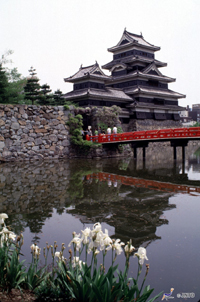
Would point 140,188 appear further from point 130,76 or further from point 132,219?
point 130,76

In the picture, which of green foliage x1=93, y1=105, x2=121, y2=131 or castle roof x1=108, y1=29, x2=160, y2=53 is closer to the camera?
green foliage x1=93, y1=105, x2=121, y2=131

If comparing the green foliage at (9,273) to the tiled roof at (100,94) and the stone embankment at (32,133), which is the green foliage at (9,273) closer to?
the stone embankment at (32,133)

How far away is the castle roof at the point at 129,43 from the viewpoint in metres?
39.3

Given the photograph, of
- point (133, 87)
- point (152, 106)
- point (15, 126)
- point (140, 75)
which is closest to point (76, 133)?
point (15, 126)

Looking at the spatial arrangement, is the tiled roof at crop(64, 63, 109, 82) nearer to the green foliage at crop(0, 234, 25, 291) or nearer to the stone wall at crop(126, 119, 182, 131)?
the stone wall at crop(126, 119, 182, 131)

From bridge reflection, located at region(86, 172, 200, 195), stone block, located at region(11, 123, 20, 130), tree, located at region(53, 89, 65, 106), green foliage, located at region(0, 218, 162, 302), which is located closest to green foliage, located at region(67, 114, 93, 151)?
stone block, located at region(11, 123, 20, 130)

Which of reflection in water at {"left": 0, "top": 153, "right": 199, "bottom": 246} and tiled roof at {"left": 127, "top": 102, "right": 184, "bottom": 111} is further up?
tiled roof at {"left": 127, "top": 102, "right": 184, "bottom": 111}

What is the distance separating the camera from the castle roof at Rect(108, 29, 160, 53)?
3931cm

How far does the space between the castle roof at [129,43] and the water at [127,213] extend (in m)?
29.2

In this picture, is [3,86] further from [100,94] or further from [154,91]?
[154,91]

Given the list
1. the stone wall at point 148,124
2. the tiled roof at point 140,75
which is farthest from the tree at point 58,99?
the stone wall at point 148,124

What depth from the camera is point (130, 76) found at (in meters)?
37.2

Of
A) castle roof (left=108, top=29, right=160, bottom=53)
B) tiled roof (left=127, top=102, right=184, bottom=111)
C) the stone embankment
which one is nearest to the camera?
the stone embankment

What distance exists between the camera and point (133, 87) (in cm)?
3734
